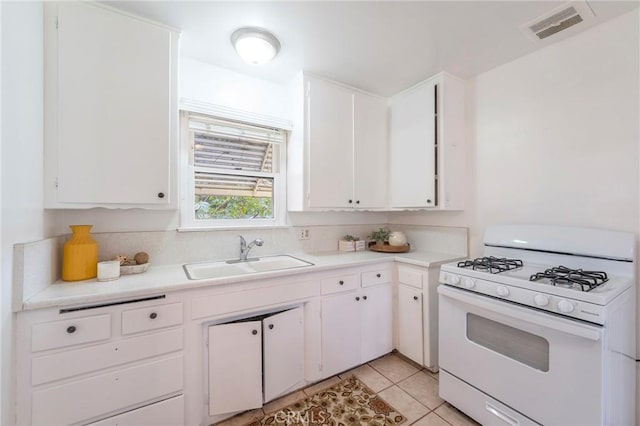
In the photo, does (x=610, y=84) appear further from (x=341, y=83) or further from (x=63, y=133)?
(x=63, y=133)

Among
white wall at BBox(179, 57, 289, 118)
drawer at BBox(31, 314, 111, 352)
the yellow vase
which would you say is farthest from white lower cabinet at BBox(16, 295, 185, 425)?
white wall at BBox(179, 57, 289, 118)

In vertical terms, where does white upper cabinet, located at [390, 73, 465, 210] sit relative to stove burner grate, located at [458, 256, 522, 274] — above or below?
above

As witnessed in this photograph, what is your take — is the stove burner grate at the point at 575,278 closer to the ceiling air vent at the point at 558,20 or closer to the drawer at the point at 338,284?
the drawer at the point at 338,284

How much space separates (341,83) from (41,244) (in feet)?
7.59

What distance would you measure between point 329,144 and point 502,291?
163cm

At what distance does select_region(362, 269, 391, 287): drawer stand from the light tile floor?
2.27 feet

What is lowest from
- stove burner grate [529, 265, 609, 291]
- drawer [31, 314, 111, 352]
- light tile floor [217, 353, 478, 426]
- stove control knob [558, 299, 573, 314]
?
light tile floor [217, 353, 478, 426]

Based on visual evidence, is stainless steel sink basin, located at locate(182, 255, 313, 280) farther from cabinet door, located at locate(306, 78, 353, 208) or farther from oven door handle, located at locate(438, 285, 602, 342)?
oven door handle, located at locate(438, 285, 602, 342)

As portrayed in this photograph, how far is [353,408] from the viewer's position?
172cm

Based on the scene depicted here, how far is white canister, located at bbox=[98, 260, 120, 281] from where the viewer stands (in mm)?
1469

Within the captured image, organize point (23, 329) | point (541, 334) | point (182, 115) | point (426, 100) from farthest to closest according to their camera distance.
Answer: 1. point (426, 100)
2. point (182, 115)
3. point (541, 334)
4. point (23, 329)

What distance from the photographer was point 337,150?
7.68 feet

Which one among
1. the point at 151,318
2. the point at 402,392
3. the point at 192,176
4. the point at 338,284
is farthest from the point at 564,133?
the point at 151,318

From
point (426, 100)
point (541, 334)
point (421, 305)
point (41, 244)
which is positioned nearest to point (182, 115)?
point (41, 244)
